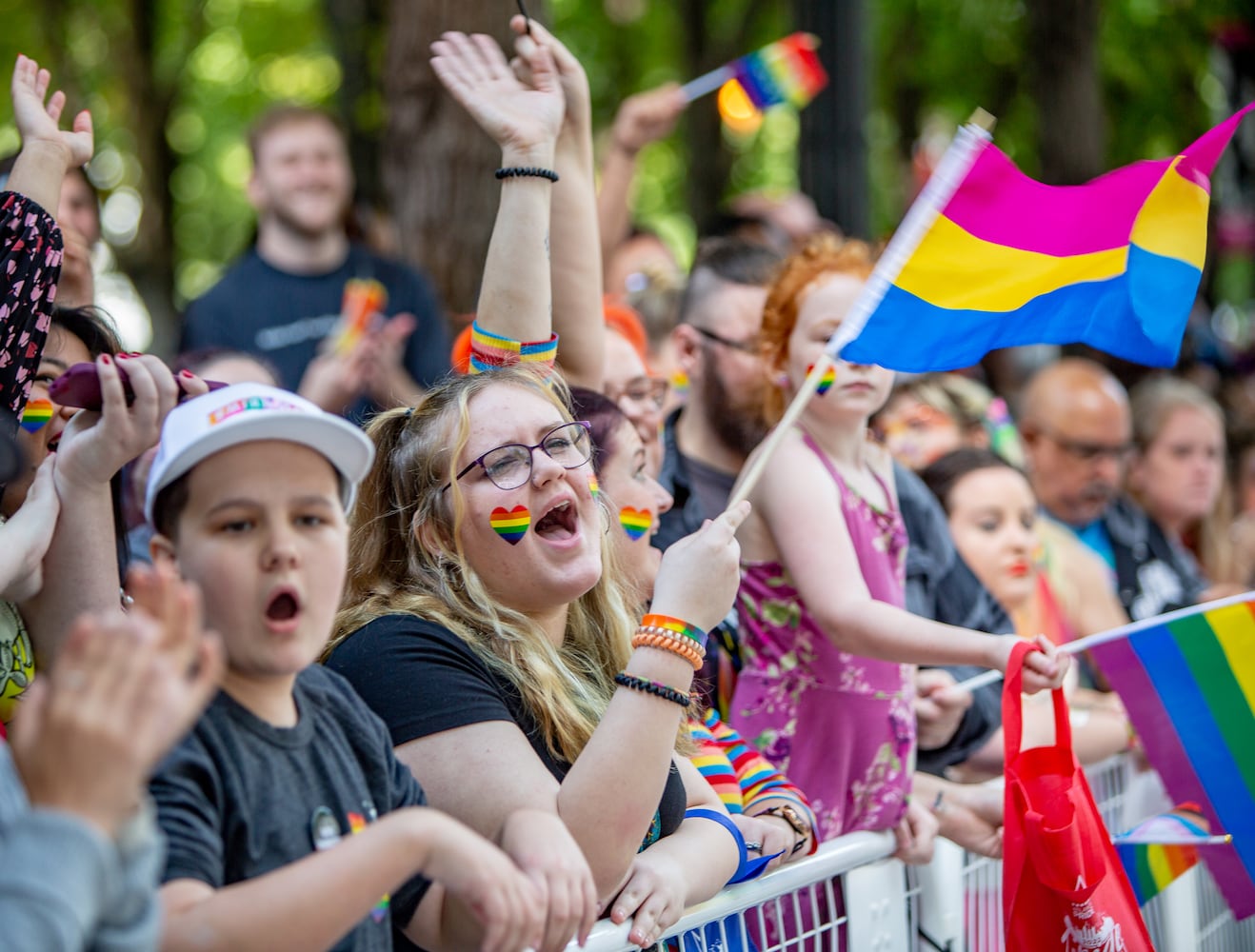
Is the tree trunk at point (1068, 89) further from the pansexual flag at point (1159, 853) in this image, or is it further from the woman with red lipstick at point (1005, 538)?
the pansexual flag at point (1159, 853)

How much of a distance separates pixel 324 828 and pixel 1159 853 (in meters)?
2.40

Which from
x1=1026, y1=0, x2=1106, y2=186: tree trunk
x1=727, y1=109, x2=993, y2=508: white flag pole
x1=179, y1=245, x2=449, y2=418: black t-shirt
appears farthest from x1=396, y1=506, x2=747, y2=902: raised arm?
x1=1026, y1=0, x2=1106, y2=186: tree trunk

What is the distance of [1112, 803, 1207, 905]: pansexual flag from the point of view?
139 inches

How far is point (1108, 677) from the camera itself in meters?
3.80

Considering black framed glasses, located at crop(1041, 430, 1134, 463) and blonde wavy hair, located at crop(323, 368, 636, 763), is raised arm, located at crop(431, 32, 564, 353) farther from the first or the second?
black framed glasses, located at crop(1041, 430, 1134, 463)

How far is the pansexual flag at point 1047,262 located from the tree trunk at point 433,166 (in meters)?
2.94

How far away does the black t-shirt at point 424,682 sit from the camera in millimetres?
2363

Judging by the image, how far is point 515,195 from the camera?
320 centimetres

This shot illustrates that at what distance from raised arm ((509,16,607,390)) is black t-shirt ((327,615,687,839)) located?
1.22 meters

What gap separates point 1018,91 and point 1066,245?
664 inches

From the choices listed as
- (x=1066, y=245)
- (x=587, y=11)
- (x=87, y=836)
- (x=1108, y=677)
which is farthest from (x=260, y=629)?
(x=587, y=11)

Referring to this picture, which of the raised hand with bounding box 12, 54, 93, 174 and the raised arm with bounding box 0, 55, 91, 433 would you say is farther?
the raised hand with bounding box 12, 54, 93, 174

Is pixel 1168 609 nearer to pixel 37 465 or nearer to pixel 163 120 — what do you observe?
pixel 37 465

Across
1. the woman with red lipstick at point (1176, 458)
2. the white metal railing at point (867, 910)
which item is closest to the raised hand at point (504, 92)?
the white metal railing at point (867, 910)
